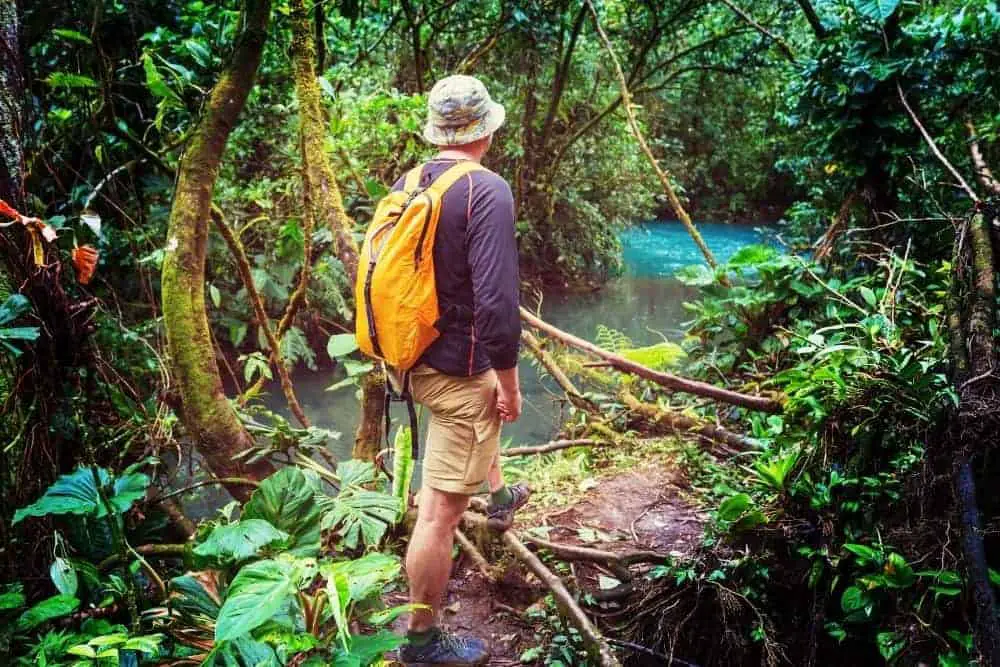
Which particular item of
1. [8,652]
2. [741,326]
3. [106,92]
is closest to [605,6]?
[741,326]

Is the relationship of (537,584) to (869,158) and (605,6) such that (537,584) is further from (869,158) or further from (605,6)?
(605,6)

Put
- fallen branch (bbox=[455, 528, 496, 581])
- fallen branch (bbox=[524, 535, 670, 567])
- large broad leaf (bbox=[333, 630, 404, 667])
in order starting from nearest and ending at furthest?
large broad leaf (bbox=[333, 630, 404, 667])
fallen branch (bbox=[524, 535, 670, 567])
fallen branch (bbox=[455, 528, 496, 581])

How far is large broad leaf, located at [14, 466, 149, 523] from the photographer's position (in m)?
1.93

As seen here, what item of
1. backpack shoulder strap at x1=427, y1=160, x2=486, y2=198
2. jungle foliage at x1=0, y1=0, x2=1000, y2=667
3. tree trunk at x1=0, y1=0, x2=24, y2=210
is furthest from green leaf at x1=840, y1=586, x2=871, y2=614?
tree trunk at x1=0, y1=0, x2=24, y2=210

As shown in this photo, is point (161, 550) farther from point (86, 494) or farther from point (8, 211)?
point (8, 211)

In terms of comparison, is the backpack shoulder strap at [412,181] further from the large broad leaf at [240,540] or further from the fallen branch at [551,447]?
the fallen branch at [551,447]

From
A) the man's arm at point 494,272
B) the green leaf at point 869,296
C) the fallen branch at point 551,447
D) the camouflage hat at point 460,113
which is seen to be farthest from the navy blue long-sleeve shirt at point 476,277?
the green leaf at point 869,296

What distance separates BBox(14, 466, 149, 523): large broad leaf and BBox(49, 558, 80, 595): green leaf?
147 mm

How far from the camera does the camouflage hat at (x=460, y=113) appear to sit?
86.4 inches

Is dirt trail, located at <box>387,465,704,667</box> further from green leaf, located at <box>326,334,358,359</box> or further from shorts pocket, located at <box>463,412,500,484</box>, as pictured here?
green leaf, located at <box>326,334,358,359</box>

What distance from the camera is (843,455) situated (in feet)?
8.18

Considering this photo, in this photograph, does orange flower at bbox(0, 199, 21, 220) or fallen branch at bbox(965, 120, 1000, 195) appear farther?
fallen branch at bbox(965, 120, 1000, 195)

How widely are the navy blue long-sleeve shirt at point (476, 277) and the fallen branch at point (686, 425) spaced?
1.97m

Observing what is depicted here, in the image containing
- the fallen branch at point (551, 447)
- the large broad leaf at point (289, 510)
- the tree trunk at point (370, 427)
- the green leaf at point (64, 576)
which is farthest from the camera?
the fallen branch at point (551, 447)
